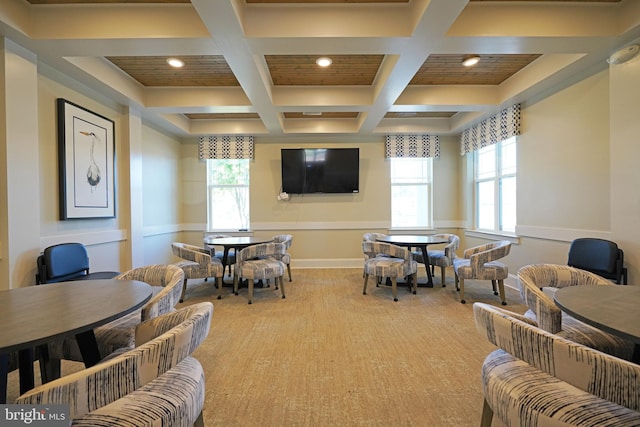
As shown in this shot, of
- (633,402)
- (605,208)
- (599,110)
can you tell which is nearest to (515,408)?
(633,402)

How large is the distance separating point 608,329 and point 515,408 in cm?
47

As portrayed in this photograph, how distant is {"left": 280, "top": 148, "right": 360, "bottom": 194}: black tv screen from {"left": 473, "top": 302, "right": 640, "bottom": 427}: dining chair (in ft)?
14.3

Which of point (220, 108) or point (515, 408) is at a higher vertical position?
point (220, 108)

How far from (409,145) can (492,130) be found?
144 cm

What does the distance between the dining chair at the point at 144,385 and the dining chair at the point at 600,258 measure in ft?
11.3

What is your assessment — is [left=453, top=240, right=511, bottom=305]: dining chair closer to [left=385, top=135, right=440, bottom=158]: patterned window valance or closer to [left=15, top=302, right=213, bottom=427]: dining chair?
[left=385, top=135, right=440, bottom=158]: patterned window valance

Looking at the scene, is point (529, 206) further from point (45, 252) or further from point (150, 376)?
point (45, 252)

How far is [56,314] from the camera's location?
1204mm

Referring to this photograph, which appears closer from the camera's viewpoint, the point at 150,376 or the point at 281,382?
the point at 150,376

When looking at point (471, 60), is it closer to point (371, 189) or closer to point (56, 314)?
point (371, 189)

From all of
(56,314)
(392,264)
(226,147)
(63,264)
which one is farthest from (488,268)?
(226,147)

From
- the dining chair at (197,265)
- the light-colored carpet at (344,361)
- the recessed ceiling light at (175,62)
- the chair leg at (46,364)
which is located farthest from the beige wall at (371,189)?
the chair leg at (46,364)

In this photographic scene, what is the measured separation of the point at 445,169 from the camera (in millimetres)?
5672

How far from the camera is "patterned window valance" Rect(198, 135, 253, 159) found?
18.0 feet
